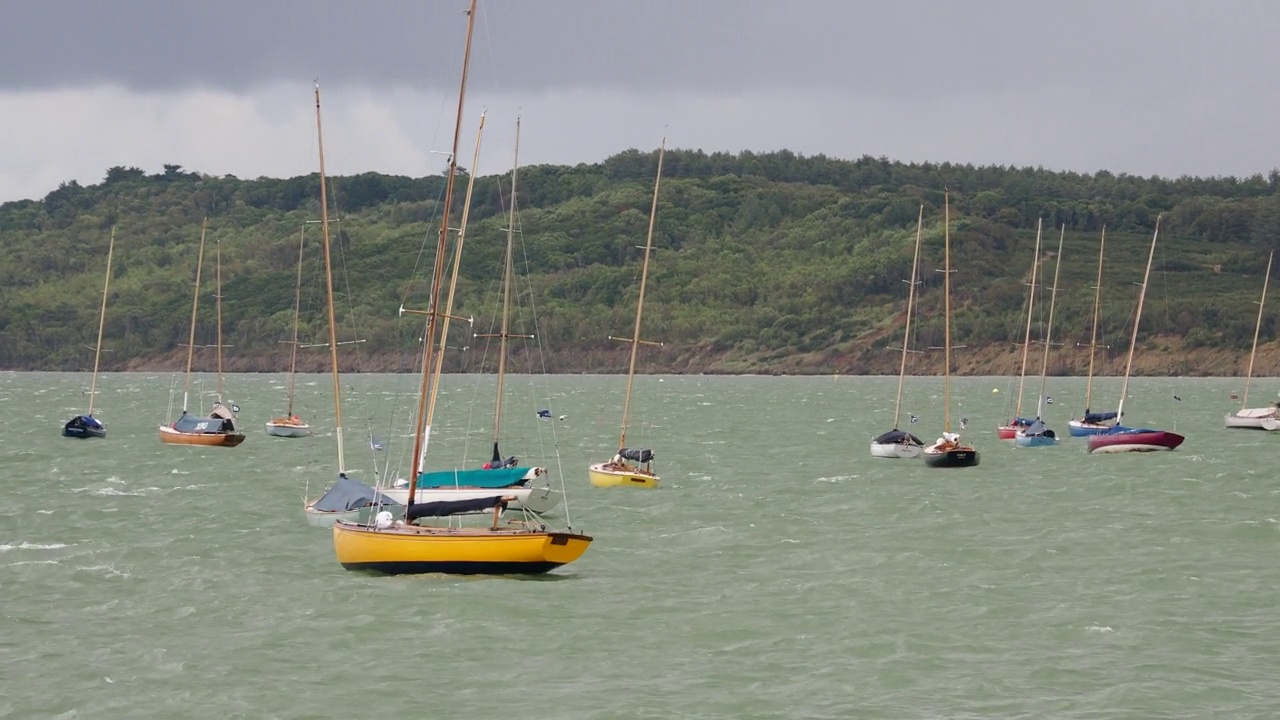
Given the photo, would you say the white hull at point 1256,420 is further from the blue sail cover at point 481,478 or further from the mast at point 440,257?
the mast at point 440,257

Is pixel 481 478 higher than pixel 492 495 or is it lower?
lower

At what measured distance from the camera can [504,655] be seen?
27000 millimetres

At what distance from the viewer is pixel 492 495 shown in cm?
4019

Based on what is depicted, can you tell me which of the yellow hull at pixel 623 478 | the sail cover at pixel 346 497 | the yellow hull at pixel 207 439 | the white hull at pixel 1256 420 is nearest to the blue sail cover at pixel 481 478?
the sail cover at pixel 346 497

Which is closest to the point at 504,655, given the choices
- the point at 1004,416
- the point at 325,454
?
the point at 325,454

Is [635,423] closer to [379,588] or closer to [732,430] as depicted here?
[732,430]

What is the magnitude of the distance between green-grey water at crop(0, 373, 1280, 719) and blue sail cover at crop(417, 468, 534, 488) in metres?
2.00

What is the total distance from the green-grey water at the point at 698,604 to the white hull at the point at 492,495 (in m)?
0.97

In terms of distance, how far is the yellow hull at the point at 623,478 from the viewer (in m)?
53.2

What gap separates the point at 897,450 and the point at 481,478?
79.5 feet

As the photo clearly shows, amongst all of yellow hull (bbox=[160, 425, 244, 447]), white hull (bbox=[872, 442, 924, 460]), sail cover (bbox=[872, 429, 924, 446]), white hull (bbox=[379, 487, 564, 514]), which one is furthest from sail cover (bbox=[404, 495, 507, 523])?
yellow hull (bbox=[160, 425, 244, 447])

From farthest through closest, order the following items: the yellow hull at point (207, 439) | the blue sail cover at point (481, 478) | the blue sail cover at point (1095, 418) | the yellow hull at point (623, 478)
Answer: the blue sail cover at point (1095, 418)
the yellow hull at point (207, 439)
the yellow hull at point (623, 478)
the blue sail cover at point (481, 478)

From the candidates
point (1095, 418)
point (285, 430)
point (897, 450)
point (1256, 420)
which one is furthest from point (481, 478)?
point (1256, 420)

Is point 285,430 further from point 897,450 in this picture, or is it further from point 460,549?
point 460,549
